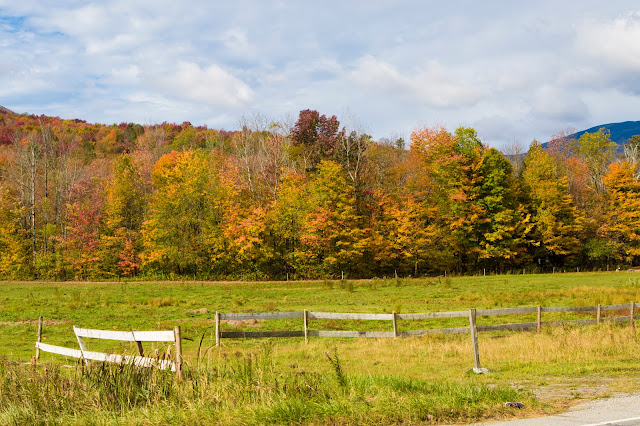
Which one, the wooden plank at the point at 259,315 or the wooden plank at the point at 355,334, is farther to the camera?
the wooden plank at the point at 355,334

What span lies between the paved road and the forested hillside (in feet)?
156

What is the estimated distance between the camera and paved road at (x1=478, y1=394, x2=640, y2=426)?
812 cm

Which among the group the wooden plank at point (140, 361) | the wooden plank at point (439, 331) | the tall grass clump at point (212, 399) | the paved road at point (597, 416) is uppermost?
the wooden plank at point (140, 361)

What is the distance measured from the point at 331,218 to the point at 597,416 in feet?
164

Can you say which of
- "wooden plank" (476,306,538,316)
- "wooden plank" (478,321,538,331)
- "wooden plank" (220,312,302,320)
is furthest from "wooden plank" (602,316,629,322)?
"wooden plank" (220,312,302,320)

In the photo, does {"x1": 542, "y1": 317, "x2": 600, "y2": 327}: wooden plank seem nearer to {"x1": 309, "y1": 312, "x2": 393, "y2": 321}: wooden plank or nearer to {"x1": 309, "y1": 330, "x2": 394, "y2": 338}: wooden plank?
{"x1": 309, "y1": 330, "x2": 394, "y2": 338}: wooden plank

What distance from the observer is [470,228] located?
61469 mm

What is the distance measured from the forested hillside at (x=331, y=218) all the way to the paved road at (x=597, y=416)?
47635 mm

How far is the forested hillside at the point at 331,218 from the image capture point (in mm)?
59406

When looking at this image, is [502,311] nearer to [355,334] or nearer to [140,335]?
[355,334]

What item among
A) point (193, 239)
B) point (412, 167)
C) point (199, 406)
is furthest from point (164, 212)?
point (199, 406)

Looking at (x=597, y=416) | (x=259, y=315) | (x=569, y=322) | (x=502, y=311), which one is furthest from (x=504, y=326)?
(x=597, y=416)

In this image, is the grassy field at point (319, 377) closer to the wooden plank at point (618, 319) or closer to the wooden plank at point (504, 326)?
the wooden plank at point (504, 326)

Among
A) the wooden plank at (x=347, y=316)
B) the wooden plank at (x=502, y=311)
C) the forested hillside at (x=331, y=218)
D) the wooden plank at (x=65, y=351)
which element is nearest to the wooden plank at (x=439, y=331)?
the wooden plank at (x=502, y=311)
